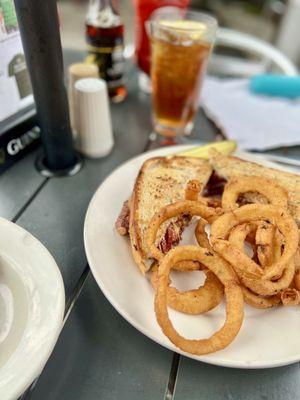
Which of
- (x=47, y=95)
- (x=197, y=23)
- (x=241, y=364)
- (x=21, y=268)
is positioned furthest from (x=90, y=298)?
(x=197, y=23)

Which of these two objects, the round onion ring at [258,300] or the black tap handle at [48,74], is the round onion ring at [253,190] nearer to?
the round onion ring at [258,300]

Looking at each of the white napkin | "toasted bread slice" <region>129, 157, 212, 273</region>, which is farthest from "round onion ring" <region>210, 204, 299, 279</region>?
the white napkin

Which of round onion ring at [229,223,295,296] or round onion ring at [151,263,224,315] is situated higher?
round onion ring at [229,223,295,296]

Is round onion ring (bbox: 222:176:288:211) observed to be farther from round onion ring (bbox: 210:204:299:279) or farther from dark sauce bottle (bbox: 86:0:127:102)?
dark sauce bottle (bbox: 86:0:127:102)

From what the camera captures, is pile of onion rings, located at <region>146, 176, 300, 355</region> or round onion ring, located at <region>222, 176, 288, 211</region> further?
round onion ring, located at <region>222, 176, 288, 211</region>

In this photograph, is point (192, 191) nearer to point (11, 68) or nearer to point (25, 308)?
point (25, 308)

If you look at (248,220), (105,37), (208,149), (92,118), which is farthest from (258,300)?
(105,37)

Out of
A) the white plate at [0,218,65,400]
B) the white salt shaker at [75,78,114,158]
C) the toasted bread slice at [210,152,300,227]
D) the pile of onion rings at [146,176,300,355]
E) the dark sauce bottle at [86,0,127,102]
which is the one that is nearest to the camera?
the white plate at [0,218,65,400]
